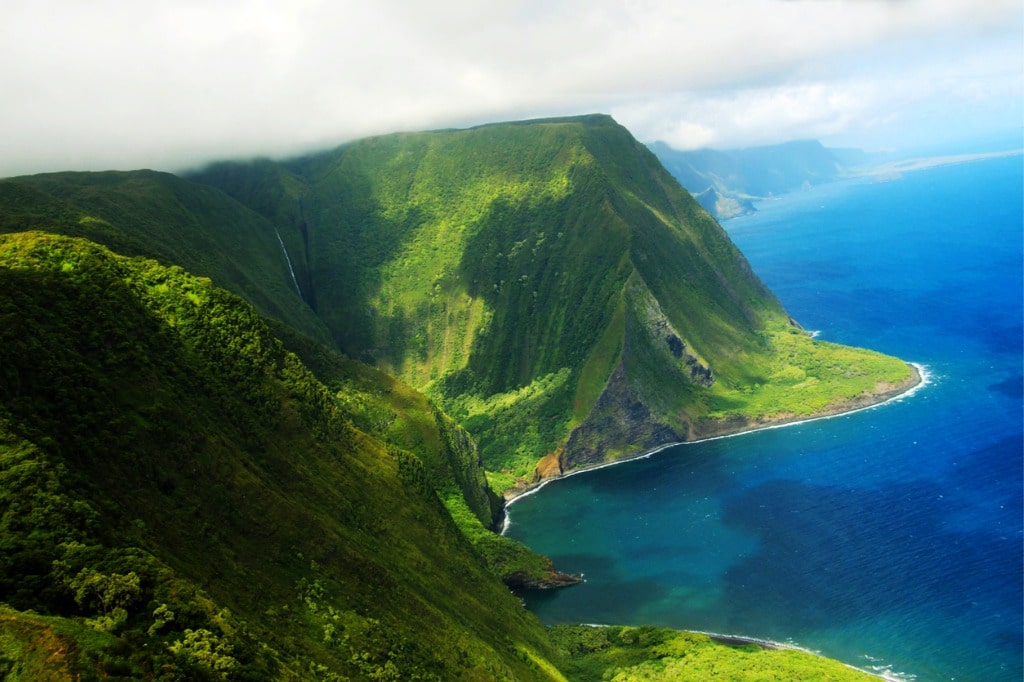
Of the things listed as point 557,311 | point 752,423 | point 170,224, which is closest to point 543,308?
point 557,311

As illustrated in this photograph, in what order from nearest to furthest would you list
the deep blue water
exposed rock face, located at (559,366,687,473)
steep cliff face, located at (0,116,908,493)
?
the deep blue water → exposed rock face, located at (559,366,687,473) → steep cliff face, located at (0,116,908,493)

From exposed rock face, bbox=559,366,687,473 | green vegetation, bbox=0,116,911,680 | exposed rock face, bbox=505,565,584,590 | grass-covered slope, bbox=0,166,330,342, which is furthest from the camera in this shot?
exposed rock face, bbox=559,366,687,473

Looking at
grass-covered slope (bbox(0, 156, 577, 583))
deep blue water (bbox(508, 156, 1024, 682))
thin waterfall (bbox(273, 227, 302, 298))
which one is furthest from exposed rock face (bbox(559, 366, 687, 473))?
A: thin waterfall (bbox(273, 227, 302, 298))

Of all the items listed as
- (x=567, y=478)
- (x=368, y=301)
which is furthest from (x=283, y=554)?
(x=368, y=301)

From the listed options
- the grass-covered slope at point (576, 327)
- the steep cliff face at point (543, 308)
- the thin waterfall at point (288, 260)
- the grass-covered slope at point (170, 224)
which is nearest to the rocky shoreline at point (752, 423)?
the grass-covered slope at point (576, 327)

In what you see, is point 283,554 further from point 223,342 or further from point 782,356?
point 782,356

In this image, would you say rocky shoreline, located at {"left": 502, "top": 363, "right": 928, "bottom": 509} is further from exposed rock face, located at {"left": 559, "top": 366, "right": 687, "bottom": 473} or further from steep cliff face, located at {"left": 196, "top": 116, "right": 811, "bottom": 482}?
steep cliff face, located at {"left": 196, "top": 116, "right": 811, "bottom": 482}

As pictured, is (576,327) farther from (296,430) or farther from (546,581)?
(296,430)
